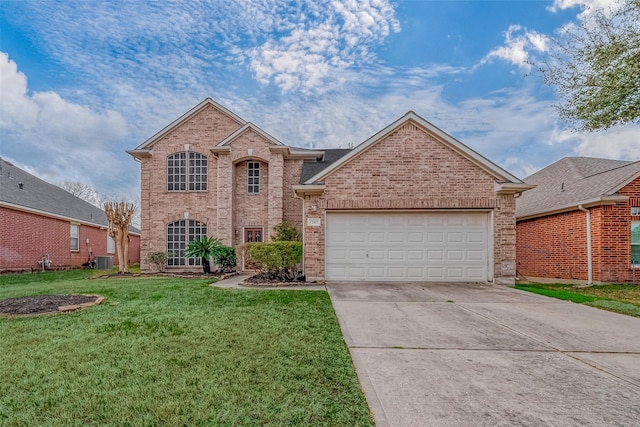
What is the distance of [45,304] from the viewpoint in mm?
6660

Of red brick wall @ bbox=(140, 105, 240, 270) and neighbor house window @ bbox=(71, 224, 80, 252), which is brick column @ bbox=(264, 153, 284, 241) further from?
neighbor house window @ bbox=(71, 224, 80, 252)

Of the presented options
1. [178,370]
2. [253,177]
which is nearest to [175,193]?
[253,177]

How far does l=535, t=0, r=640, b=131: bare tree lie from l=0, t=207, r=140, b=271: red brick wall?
76.9 ft

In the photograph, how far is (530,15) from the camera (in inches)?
510

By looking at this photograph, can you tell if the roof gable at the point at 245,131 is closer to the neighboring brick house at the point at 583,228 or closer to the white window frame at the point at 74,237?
the neighboring brick house at the point at 583,228

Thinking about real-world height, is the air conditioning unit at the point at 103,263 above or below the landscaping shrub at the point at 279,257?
below

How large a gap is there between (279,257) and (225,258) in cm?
462

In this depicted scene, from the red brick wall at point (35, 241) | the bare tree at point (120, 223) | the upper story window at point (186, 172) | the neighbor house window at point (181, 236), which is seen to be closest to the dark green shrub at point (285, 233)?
the neighbor house window at point (181, 236)

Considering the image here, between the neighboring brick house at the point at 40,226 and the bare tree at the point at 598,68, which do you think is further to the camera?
the neighboring brick house at the point at 40,226

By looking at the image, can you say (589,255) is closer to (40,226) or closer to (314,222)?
(314,222)

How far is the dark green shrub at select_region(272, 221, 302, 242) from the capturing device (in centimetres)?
1467

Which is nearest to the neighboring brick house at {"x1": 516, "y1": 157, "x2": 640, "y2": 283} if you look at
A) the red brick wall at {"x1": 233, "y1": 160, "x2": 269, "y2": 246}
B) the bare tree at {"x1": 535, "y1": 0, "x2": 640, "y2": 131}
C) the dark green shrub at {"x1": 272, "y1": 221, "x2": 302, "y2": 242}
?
the bare tree at {"x1": 535, "y1": 0, "x2": 640, "y2": 131}

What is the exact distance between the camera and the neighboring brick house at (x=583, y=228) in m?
11.4

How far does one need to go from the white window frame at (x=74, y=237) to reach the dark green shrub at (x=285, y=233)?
46.4 feet
